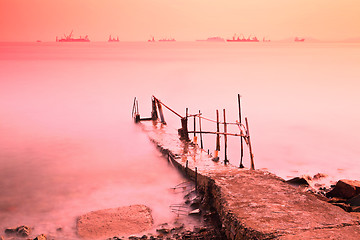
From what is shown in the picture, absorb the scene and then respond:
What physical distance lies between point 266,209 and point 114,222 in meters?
3.38

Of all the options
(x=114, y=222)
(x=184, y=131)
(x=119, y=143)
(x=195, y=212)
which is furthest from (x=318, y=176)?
(x=119, y=143)

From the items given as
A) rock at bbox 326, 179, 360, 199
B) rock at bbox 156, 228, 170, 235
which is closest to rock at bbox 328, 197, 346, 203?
rock at bbox 326, 179, 360, 199

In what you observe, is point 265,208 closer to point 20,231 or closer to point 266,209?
point 266,209

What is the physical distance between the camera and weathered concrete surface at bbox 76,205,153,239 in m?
7.83

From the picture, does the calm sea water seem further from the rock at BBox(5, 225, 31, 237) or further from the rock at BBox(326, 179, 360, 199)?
the rock at BBox(326, 179, 360, 199)

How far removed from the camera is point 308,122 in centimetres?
2208

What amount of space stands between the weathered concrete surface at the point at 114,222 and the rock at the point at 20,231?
101 cm

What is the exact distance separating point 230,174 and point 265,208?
2.13 meters

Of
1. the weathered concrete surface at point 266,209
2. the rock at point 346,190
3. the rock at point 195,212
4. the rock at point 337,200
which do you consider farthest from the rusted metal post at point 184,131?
the rock at point 337,200

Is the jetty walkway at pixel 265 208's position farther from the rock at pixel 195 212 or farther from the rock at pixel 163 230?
the rock at pixel 163 230

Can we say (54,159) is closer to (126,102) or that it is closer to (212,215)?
(212,215)

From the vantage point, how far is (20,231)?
26.2 feet

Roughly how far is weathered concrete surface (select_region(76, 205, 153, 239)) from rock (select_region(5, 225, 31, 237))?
1.01 meters

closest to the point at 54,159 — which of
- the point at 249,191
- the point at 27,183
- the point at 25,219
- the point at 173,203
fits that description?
the point at 27,183
